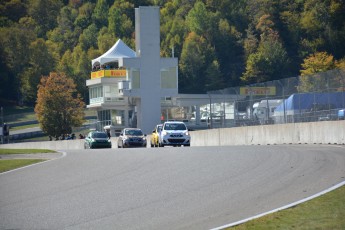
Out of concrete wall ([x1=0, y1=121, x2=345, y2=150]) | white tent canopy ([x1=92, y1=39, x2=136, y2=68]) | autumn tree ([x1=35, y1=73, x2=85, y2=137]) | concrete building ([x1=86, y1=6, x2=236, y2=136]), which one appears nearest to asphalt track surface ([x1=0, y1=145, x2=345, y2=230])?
concrete wall ([x1=0, y1=121, x2=345, y2=150])

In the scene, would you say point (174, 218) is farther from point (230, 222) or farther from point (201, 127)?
point (201, 127)

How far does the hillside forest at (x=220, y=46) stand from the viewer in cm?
14375

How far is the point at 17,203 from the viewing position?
20047 mm

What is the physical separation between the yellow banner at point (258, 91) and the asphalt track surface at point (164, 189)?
17.3 meters

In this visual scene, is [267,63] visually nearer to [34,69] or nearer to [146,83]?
[34,69]

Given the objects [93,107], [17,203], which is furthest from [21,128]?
[17,203]

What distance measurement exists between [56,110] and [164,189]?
98.1m

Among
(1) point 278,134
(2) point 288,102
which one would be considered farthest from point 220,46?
(1) point 278,134

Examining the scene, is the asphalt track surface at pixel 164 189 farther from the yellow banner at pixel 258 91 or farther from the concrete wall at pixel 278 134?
the yellow banner at pixel 258 91

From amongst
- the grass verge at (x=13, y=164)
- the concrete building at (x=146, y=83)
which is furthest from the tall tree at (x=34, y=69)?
the grass verge at (x=13, y=164)

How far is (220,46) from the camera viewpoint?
523ft

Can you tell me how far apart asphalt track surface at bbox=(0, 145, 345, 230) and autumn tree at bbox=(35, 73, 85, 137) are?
86.5m

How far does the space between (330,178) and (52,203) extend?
229 inches

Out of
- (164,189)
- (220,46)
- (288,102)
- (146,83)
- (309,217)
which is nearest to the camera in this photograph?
(309,217)
